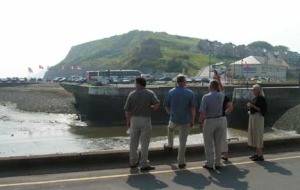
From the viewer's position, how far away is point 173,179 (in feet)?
28.1

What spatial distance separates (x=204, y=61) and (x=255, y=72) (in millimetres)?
64667

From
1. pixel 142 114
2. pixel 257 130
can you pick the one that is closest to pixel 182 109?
pixel 142 114

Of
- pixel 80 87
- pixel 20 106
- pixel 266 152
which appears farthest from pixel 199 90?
pixel 266 152

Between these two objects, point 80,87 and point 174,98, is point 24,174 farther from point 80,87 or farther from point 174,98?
point 80,87

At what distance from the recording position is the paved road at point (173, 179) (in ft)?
26.3

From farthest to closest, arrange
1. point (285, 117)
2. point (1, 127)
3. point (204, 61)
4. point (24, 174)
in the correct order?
point (204, 61), point (1, 127), point (285, 117), point (24, 174)

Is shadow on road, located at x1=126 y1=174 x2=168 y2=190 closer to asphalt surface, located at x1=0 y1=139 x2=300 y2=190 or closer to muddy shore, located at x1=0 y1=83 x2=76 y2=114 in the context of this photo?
asphalt surface, located at x1=0 y1=139 x2=300 y2=190

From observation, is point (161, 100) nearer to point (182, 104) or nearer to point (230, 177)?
point (182, 104)

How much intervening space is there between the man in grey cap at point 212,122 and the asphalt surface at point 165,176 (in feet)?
0.94

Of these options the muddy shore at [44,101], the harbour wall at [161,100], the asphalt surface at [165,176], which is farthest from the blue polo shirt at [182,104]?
the muddy shore at [44,101]

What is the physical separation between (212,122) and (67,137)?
22.2m

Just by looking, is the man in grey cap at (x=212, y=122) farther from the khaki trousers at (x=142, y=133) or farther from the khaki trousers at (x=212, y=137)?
the khaki trousers at (x=142, y=133)

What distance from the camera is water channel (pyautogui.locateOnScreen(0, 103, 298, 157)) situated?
81.3 ft

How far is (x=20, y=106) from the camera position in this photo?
59.1 meters
